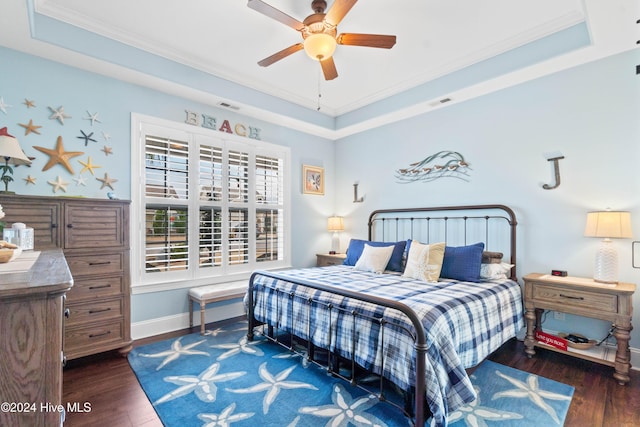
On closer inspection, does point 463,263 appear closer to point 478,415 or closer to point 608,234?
point 608,234

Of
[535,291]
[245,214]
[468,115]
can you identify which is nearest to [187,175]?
[245,214]

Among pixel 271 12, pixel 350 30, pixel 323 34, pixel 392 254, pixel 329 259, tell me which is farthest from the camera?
pixel 329 259

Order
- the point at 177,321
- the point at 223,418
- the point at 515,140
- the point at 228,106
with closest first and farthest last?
the point at 223,418 → the point at 515,140 → the point at 177,321 → the point at 228,106

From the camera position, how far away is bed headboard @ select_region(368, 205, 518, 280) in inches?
134

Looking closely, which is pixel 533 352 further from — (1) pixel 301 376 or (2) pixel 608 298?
(1) pixel 301 376

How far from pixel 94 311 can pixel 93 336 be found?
213mm

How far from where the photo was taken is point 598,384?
7.75 ft

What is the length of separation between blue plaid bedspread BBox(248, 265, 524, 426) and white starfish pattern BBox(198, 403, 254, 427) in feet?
2.42

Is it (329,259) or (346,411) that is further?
(329,259)

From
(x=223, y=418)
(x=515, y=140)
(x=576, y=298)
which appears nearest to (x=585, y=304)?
(x=576, y=298)

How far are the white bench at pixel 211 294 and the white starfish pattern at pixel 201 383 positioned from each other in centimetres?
89

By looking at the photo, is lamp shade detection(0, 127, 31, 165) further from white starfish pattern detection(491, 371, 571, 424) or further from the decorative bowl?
white starfish pattern detection(491, 371, 571, 424)

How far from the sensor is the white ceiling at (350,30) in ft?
8.09

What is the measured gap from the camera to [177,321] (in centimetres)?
355
